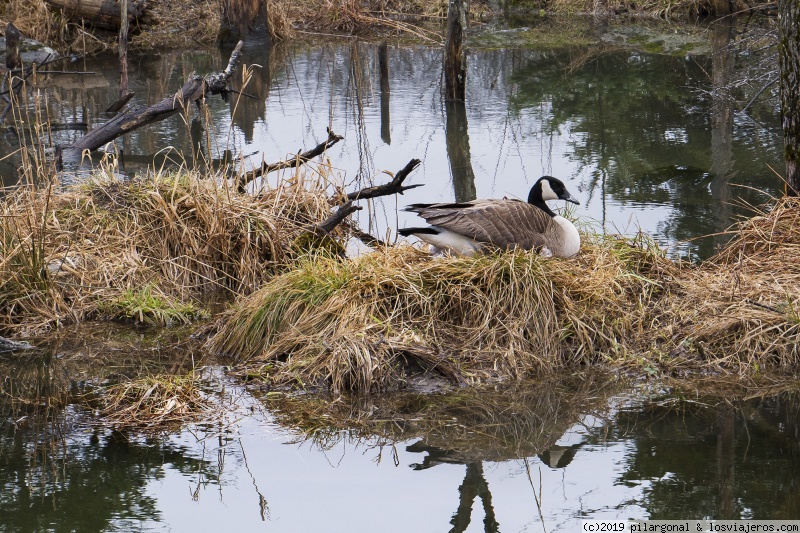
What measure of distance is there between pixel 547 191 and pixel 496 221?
0.96 meters

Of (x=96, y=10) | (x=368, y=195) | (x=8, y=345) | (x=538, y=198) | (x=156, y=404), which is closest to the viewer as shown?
(x=156, y=404)

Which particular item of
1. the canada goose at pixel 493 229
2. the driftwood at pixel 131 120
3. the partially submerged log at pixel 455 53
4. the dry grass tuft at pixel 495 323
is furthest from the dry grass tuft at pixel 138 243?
the partially submerged log at pixel 455 53

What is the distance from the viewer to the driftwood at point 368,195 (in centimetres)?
730

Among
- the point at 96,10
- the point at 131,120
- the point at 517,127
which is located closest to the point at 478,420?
the point at 131,120

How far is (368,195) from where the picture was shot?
7.89 metres

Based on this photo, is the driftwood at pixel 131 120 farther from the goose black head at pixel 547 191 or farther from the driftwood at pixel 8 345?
the goose black head at pixel 547 191

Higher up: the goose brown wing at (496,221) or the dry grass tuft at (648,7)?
the dry grass tuft at (648,7)

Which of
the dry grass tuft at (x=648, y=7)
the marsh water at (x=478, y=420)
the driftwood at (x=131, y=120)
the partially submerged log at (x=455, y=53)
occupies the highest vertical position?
the dry grass tuft at (x=648, y=7)

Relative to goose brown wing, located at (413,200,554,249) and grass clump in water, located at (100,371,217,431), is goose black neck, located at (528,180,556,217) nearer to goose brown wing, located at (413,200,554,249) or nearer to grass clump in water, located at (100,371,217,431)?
goose brown wing, located at (413,200,554,249)

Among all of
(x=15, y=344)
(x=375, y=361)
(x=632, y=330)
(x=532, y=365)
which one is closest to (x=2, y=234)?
(x=15, y=344)

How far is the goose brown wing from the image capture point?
668 cm

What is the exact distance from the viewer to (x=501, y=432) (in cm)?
523

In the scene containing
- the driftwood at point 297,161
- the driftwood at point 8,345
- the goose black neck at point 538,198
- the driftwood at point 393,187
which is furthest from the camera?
the driftwood at point 297,161

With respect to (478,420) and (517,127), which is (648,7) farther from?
(478,420)
